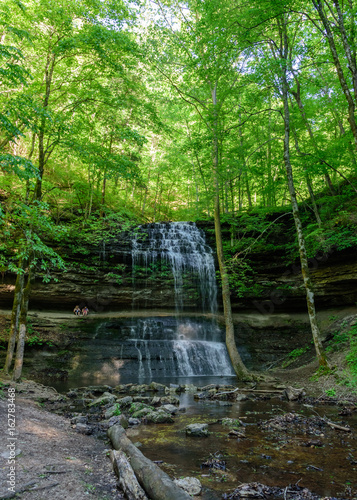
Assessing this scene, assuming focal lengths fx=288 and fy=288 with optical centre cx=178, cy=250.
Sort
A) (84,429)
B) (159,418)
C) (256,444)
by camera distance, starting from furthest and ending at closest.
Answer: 1. (159,418)
2. (84,429)
3. (256,444)

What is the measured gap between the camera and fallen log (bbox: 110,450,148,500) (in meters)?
2.91

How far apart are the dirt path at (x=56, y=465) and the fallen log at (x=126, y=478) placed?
0.09 metres

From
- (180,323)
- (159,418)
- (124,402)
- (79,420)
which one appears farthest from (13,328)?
(180,323)

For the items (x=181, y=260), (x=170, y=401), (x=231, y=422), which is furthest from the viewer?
(x=181, y=260)

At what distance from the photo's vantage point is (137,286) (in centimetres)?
1867

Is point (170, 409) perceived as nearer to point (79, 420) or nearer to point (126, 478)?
point (79, 420)

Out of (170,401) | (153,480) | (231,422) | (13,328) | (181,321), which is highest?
(13,328)

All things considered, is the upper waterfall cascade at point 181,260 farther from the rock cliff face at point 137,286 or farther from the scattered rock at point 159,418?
the scattered rock at point 159,418

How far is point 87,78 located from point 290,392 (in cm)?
1317

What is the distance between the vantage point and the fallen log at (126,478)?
2.91 m

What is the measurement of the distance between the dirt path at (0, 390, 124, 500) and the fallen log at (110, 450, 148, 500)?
3.5 inches

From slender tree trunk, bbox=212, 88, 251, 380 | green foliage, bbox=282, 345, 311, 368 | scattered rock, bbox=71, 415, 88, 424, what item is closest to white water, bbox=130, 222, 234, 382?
green foliage, bbox=282, 345, 311, 368

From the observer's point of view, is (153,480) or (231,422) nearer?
(153,480)

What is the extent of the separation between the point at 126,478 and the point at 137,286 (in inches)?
616
